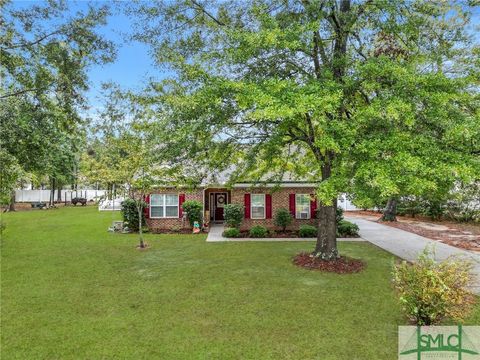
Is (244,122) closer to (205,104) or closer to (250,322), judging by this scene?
(205,104)

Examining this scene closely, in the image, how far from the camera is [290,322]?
7.00 m

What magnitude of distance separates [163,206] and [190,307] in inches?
492

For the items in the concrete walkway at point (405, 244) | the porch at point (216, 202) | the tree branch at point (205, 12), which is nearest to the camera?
the tree branch at point (205, 12)

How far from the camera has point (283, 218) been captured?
18984 mm

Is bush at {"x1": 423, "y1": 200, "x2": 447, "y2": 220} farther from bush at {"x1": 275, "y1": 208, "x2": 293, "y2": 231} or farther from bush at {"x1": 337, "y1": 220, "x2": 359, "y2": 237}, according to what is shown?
bush at {"x1": 275, "y1": 208, "x2": 293, "y2": 231}

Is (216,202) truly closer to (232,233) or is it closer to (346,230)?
(232,233)

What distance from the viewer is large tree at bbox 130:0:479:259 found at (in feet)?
26.2

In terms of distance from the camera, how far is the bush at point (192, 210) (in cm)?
1919

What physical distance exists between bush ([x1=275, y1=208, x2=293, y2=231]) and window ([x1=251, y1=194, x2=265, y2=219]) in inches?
40.5

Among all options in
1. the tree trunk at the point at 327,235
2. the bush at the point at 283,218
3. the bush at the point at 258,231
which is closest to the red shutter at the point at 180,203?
the bush at the point at 258,231

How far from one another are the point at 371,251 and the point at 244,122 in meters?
7.53

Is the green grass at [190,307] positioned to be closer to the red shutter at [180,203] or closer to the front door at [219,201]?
the red shutter at [180,203]

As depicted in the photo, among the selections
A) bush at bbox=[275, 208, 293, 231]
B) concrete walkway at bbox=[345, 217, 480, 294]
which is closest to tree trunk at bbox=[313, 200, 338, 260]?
concrete walkway at bbox=[345, 217, 480, 294]

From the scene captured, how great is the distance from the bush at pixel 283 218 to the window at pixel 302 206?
36.9 inches
